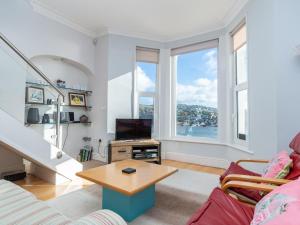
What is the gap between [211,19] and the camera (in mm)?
3639

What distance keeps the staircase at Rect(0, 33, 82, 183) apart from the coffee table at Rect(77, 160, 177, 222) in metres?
0.90

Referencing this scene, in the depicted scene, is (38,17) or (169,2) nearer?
(169,2)

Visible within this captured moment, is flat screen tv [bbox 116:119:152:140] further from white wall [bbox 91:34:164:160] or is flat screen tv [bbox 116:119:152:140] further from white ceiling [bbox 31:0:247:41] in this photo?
white ceiling [bbox 31:0:247:41]

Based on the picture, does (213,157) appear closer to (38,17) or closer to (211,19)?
(211,19)

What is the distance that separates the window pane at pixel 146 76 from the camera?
14.6 feet

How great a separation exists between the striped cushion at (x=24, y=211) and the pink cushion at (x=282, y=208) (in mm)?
1054

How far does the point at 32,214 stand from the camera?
3.58 ft

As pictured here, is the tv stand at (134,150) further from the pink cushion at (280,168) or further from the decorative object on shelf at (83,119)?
the pink cushion at (280,168)

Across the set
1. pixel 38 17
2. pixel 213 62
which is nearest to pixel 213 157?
pixel 213 62

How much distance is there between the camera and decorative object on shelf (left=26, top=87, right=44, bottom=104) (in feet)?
10.4

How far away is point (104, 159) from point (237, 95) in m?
3.16

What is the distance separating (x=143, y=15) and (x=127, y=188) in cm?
323

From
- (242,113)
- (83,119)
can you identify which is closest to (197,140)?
(242,113)

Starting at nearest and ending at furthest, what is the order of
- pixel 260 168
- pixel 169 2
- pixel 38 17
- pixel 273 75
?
pixel 273 75, pixel 260 168, pixel 169 2, pixel 38 17
